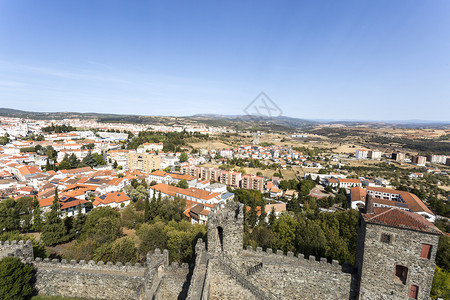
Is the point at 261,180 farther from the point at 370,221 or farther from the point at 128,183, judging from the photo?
the point at 370,221

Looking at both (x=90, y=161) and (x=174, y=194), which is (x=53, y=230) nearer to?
(x=174, y=194)

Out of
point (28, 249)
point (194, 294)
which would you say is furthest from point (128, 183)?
point (194, 294)

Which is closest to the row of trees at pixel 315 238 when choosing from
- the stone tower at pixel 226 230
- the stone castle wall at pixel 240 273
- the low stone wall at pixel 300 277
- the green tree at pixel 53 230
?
the low stone wall at pixel 300 277

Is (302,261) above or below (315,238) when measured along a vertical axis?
above

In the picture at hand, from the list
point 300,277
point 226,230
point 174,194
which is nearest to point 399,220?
point 300,277

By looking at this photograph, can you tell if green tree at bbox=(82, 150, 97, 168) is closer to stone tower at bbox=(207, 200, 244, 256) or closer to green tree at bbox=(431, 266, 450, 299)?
stone tower at bbox=(207, 200, 244, 256)

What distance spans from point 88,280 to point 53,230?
15991mm

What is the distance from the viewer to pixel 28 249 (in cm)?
1356

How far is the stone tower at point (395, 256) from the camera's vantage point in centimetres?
948

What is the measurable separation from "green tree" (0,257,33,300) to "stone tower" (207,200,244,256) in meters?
10.5

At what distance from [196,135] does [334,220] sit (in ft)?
382

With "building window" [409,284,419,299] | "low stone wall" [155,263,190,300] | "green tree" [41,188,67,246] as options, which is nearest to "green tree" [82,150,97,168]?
"green tree" [41,188,67,246]

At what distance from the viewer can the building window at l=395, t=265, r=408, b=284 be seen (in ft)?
32.4

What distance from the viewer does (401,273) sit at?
397 inches
